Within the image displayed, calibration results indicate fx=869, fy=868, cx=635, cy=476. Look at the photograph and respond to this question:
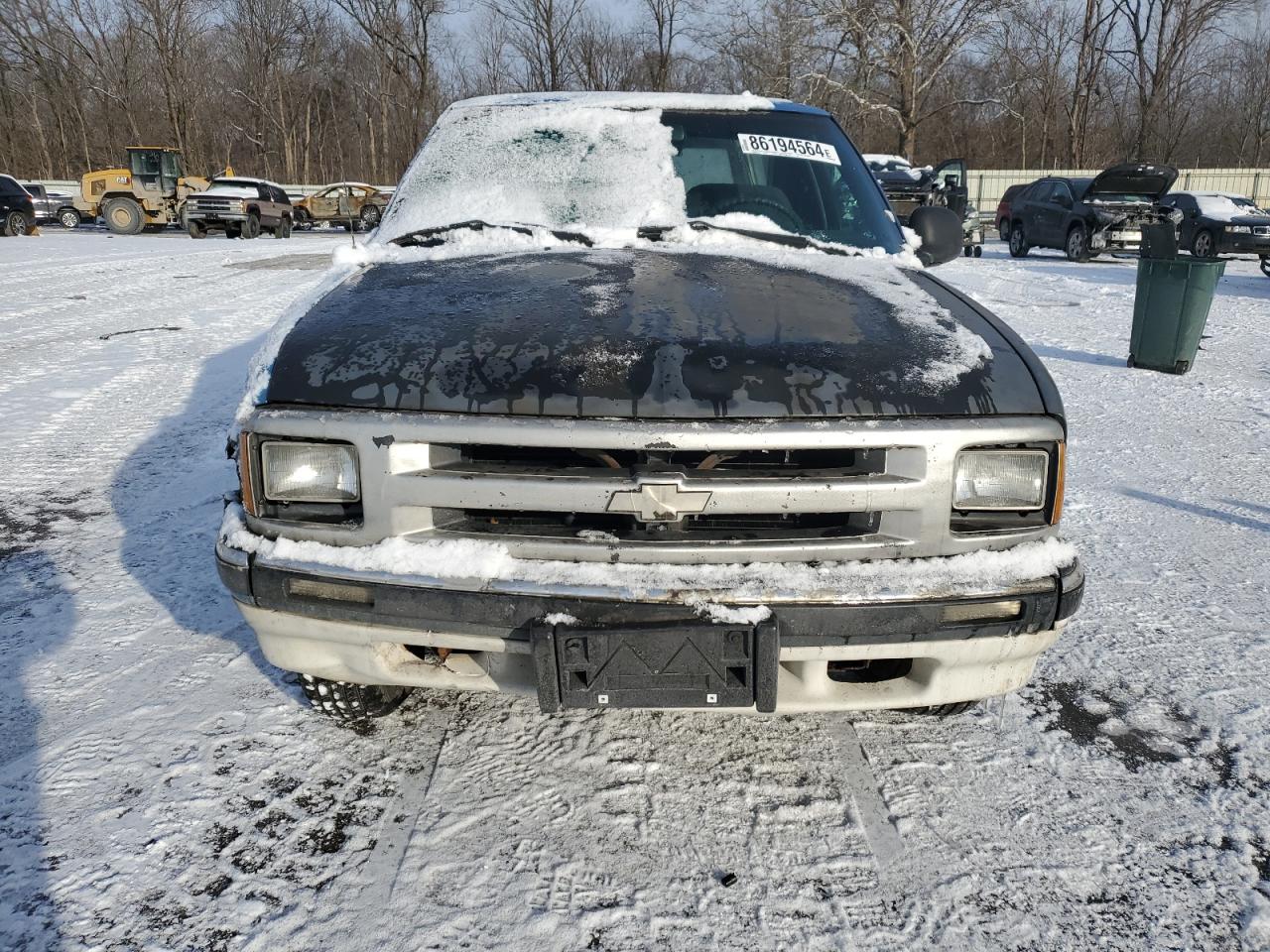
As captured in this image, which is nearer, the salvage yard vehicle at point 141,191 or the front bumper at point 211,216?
the front bumper at point 211,216

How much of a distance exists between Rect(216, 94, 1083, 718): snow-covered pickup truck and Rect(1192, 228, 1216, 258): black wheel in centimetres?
1765

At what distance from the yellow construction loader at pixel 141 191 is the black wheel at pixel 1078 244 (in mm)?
22834

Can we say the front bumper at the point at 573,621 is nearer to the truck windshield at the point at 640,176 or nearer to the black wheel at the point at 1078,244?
the truck windshield at the point at 640,176

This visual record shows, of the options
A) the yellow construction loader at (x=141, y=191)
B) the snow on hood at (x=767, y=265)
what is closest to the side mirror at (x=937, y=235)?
the snow on hood at (x=767, y=265)

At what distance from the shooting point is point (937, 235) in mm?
3271

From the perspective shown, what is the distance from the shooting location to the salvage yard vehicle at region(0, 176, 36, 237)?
72.6ft

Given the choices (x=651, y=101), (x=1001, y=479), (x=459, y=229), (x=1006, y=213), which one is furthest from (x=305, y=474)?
(x=1006, y=213)

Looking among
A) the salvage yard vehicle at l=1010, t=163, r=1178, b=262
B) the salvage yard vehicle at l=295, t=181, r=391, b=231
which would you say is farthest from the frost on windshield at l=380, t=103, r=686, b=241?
the salvage yard vehicle at l=295, t=181, r=391, b=231

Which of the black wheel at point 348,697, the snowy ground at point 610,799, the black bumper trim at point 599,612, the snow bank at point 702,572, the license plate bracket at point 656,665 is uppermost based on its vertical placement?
the snow bank at point 702,572

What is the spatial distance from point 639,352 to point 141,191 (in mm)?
27950

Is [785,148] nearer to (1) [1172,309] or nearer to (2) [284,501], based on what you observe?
(2) [284,501]

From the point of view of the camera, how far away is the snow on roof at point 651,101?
337cm

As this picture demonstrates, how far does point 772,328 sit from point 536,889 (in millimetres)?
1383

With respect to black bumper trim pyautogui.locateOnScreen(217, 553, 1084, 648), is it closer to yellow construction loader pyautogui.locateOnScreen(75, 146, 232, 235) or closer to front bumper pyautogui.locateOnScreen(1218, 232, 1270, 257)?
front bumper pyautogui.locateOnScreen(1218, 232, 1270, 257)
